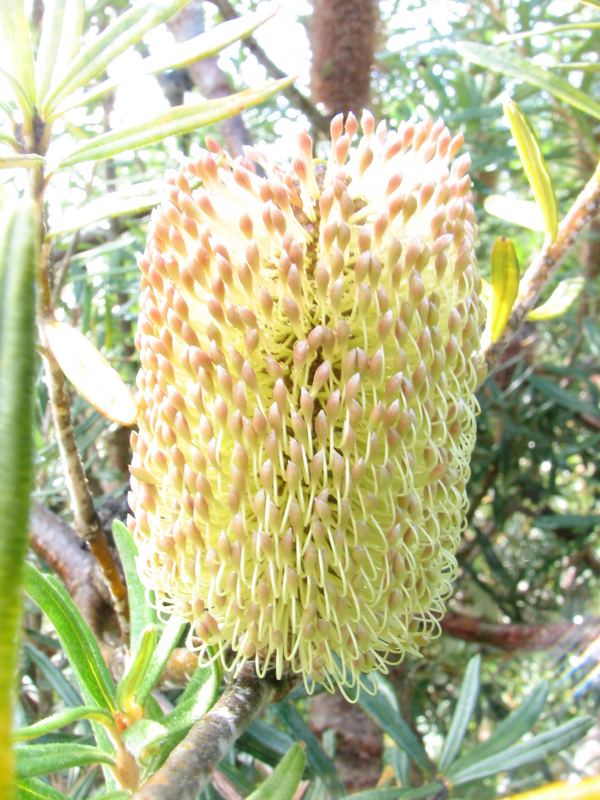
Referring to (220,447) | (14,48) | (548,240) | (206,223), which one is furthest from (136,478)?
(548,240)

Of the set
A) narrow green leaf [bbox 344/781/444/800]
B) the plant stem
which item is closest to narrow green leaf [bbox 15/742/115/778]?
the plant stem

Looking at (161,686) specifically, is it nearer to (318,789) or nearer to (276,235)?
(318,789)

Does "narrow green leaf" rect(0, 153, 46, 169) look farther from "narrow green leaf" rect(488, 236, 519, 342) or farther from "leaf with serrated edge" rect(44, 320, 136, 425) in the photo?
"narrow green leaf" rect(488, 236, 519, 342)

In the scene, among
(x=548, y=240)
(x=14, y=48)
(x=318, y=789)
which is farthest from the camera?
(x=318, y=789)

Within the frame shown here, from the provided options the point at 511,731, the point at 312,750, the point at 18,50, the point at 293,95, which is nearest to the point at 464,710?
the point at 511,731

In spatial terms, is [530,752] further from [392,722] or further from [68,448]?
[68,448]

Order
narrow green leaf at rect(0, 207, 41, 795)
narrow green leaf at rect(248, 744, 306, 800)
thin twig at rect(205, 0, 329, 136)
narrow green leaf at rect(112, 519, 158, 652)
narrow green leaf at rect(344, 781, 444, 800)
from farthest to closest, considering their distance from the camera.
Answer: thin twig at rect(205, 0, 329, 136) → narrow green leaf at rect(344, 781, 444, 800) → narrow green leaf at rect(112, 519, 158, 652) → narrow green leaf at rect(248, 744, 306, 800) → narrow green leaf at rect(0, 207, 41, 795)
